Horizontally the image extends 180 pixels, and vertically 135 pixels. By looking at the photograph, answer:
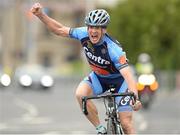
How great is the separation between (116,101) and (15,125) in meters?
9.77

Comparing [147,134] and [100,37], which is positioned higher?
[100,37]

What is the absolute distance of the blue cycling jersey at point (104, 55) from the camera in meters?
9.54

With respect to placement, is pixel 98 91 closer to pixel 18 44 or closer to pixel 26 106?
pixel 26 106

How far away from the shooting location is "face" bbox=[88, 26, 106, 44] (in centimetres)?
949

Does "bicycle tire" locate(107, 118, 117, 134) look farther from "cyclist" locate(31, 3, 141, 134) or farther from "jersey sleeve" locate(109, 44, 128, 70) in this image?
"jersey sleeve" locate(109, 44, 128, 70)

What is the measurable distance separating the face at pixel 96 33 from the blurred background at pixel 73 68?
764 cm

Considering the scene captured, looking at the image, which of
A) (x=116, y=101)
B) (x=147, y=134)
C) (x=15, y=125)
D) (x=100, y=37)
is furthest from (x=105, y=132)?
(x=15, y=125)

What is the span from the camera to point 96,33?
948 cm

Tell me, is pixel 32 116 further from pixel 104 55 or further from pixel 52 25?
pixel 104 55

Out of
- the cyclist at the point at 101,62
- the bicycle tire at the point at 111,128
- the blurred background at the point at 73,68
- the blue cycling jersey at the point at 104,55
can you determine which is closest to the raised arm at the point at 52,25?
the cyclist at the point at 101,62

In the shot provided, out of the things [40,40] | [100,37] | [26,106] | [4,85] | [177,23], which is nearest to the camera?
[100,37]

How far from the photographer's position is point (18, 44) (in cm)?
9694

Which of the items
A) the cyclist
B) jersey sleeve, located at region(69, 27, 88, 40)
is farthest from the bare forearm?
jersey sleeve, located at region(69, 27, 88, 40)

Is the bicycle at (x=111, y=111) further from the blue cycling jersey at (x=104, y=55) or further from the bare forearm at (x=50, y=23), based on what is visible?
the bare forearm at (x=50, y=23)
